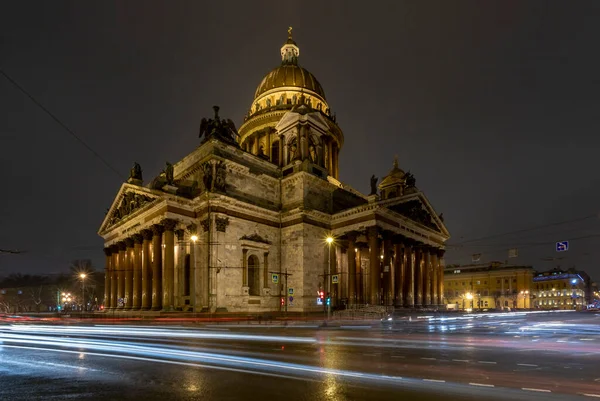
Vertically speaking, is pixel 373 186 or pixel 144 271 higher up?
pixel 373 186

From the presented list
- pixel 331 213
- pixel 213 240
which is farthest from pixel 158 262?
pixel 331 213

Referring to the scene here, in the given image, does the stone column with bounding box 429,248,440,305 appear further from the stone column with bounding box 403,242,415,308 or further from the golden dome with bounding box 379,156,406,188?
the golden dome with bounding box 379,156,406,188

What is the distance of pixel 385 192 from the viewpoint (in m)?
66.8

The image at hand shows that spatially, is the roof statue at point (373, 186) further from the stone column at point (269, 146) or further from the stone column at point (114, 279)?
the stone column at point (114, 279)

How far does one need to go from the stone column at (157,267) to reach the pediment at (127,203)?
10.0ft

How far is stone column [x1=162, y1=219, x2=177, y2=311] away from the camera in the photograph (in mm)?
37031

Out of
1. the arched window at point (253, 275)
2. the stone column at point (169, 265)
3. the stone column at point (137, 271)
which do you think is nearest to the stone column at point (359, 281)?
the arched window at point (253, 275)

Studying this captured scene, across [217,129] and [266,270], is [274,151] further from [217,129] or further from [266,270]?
[266,270]

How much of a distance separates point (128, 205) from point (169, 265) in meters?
13.0

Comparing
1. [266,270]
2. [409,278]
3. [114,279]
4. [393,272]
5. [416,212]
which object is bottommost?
[409,278]

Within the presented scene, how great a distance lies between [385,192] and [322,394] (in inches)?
2369

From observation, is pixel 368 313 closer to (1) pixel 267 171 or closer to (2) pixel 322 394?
(1) pixel 267 171

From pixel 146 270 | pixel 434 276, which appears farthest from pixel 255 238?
pixel 434 276

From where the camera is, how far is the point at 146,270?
4144cm
